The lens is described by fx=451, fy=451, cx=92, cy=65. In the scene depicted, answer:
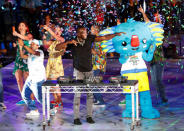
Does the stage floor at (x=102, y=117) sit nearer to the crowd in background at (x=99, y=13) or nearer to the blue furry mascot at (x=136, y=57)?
the blue furry mascot at (x=136, y=57)

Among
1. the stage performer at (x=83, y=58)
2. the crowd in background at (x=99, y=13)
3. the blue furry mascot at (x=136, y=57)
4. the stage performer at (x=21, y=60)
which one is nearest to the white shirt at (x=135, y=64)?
the blue furry mascot at (x=136, y=57)

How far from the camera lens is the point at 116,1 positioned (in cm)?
1502

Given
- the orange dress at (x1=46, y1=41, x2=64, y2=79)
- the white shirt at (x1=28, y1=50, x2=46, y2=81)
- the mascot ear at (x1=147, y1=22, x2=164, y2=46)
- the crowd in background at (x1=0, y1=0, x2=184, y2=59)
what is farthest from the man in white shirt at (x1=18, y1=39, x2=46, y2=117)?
the crowd in background at (x1=0, y1=0, x2=184, y2=59)

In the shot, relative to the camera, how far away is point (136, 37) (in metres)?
6.94

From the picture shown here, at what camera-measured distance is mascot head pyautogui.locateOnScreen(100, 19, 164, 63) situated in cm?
700

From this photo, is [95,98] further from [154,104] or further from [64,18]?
[64,18]

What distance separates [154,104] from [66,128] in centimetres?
218

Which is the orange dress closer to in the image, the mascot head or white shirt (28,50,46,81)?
white shirt (28,50,46,81)

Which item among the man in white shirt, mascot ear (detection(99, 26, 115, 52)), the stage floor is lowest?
the stage floor

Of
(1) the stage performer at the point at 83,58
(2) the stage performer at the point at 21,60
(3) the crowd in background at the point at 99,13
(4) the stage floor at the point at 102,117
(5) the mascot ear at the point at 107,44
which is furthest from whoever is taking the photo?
(3) the crowd in background at the point at 99,13

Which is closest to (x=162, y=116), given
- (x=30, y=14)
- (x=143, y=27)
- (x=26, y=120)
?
(x=143, y=27)

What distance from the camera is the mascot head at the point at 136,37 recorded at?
7000 mm

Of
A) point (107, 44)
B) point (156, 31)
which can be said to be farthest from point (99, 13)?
point (156, 31)

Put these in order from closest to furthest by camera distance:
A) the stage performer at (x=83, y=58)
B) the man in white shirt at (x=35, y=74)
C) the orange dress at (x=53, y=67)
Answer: the stage performer at (x=83, y=58) < the man in white shirt at (x=35, y=74) < the orange dress at (x=53, y=67)
